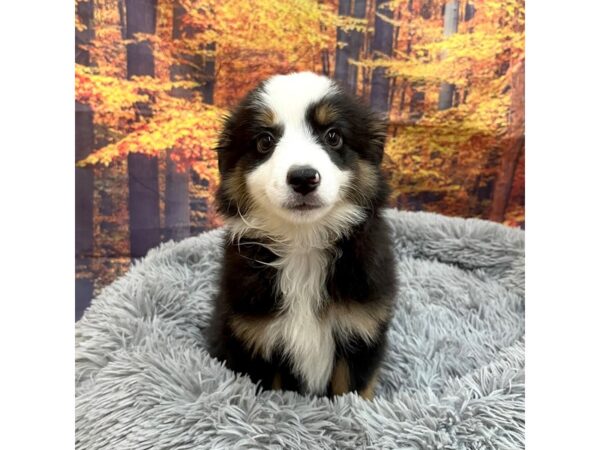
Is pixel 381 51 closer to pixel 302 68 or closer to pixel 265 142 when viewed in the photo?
pixel 302 68

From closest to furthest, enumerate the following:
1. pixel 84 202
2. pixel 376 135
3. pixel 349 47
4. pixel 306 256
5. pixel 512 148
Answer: pixel 306 256 → pixel 376 135 → pixel 84 202 → pixel 349 47 → pixel 512 148

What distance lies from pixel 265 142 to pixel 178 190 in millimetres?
1422

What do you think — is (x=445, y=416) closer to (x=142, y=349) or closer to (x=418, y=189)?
(x=142, y=349)

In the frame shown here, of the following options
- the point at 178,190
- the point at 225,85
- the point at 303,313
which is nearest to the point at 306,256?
the point at 303,313

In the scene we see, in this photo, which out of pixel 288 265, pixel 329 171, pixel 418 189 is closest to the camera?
pixel 329 171

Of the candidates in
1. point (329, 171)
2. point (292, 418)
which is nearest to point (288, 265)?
point (329, 171)

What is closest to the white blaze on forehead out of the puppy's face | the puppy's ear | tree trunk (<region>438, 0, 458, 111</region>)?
the puppy's face

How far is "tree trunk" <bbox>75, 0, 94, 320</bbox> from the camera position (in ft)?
8.66

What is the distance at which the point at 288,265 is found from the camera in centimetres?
170

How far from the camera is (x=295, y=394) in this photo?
66.4 inches

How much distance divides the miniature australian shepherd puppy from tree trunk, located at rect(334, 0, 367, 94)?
1.23 metres

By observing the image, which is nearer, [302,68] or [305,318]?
[305,318]

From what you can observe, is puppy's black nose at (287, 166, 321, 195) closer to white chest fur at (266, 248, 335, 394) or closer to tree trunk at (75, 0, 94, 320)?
white chest fur at (266, 248, 335, 394)

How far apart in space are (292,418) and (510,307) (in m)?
1.49
